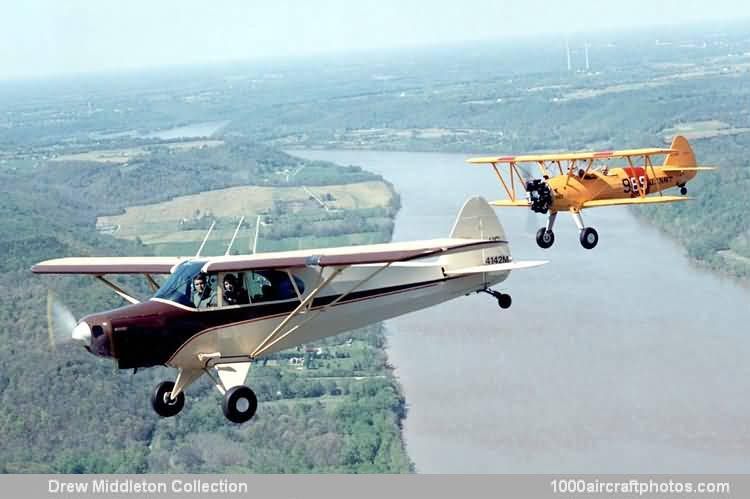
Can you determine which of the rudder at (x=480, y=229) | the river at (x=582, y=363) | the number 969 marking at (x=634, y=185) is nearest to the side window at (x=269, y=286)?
the rudder at (x=480, y=229)

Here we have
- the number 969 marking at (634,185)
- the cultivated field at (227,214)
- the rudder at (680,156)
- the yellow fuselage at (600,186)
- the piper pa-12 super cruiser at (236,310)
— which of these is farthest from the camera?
the cultivated field at (227,214)

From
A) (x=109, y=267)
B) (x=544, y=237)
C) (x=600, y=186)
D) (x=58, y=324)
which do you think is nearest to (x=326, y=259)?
(x=58, y=324)

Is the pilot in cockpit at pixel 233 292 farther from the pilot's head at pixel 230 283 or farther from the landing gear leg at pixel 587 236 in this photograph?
the landing gear leg at pixel 587 236

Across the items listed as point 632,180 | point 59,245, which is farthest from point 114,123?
point 632,180

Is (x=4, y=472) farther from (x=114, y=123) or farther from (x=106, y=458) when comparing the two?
(x=114, y=123)

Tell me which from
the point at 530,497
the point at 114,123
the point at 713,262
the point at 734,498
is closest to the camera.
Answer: the point at 530,497
